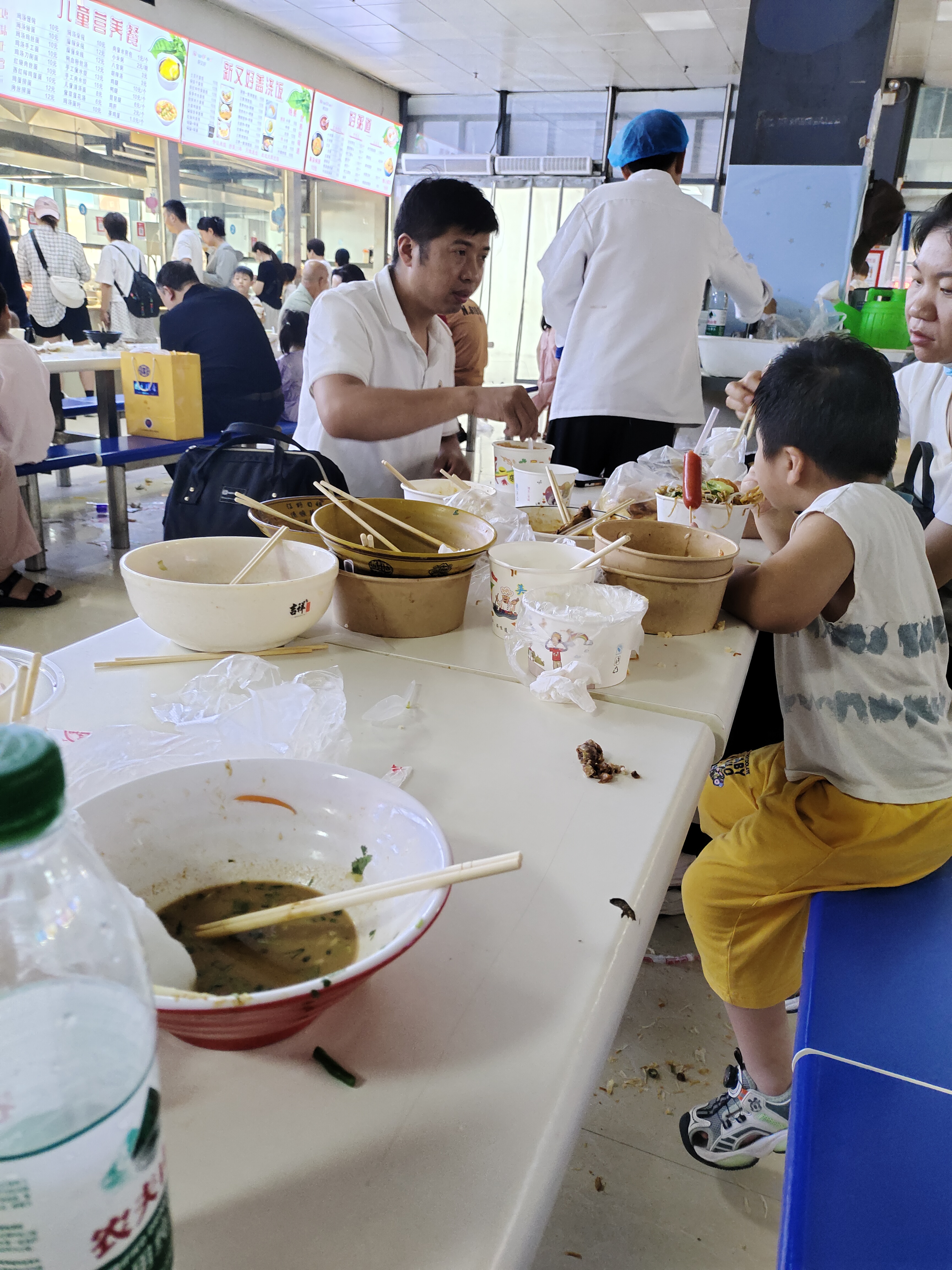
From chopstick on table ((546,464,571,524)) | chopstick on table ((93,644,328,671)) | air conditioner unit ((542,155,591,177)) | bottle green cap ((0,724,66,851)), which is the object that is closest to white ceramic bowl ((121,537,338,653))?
chopstick on table ((93,644,328,671))

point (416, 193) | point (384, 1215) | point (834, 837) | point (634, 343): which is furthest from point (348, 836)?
point (634, 343)

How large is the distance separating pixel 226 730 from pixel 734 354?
347 centimetres

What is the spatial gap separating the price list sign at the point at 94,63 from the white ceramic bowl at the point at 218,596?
644 centimetres

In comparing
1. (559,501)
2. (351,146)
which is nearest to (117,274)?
(351,146)

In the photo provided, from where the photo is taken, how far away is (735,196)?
14.9ft

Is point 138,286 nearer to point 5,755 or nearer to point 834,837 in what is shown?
point 834,837

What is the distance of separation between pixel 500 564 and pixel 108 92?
7225 millimetres


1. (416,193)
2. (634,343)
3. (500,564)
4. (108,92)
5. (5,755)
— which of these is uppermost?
(108,92)

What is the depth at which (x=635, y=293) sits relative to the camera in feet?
9.41

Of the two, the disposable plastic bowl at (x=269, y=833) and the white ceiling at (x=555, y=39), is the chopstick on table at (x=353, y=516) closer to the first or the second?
the disposable plastic bowl at (x=269, y=833)

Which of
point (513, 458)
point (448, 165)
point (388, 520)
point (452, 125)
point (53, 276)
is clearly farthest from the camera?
point (452, 125)

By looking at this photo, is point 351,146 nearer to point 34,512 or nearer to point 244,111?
point 244,111

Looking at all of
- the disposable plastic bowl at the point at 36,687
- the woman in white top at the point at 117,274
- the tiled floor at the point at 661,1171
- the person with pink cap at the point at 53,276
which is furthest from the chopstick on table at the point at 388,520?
the woman in white top at the point at 117,274

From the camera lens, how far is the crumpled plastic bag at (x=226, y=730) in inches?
31.4
